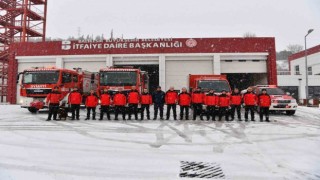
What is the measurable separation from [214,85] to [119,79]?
16.7 ft

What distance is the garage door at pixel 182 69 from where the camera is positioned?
2684 centimetres

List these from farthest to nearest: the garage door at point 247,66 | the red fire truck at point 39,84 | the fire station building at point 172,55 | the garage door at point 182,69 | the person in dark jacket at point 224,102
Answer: the garage door at point 182,69 → the garage door at point 247,66 → the fire station building at point 172,55 → the red fire truck at point 39,84 → the person in dark jacket at point 224,102

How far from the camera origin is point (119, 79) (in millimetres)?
14867

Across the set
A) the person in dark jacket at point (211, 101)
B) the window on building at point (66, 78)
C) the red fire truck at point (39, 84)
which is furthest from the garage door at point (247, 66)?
the window on building at point (66, 78)

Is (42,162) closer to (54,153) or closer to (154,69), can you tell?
(54,153)

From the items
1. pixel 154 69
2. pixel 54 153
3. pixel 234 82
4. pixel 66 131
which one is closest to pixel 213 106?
pixel 66 131

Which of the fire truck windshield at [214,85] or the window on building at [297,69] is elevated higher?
the window on building at [297,69]

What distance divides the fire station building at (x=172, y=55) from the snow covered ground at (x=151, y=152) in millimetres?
17120

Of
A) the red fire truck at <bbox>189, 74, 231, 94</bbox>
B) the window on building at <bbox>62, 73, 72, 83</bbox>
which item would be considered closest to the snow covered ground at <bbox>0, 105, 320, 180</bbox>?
the red fire truck at <bbox>189, 74, 231, 94</bbox>

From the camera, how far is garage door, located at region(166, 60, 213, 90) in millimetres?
26844

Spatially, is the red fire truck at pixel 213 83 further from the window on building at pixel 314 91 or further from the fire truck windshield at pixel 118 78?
the window on building at pixel 314 91

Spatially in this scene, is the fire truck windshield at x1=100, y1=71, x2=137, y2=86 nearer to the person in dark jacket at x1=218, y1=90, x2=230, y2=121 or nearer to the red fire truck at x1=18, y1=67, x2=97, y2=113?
the red fire truck at x1=18, y1=67, x2=97, y2=113

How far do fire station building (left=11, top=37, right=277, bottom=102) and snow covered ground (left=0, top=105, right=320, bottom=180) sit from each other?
17.1m

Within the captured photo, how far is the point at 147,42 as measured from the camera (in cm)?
2714
